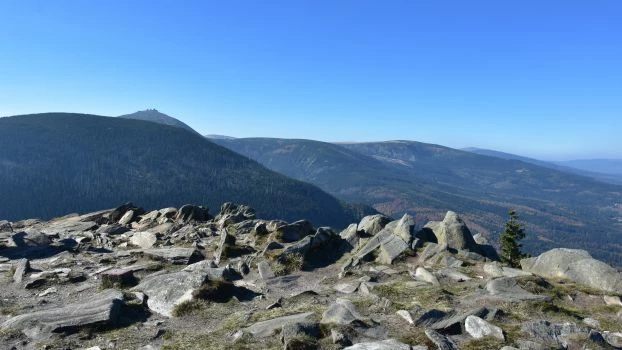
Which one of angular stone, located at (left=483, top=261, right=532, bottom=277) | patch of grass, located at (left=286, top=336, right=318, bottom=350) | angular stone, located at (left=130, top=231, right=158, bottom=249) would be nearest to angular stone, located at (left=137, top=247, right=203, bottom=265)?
angular stone, located at (left=130, top=231, right=158, bottom=249)

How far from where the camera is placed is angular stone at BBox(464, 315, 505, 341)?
599 inches

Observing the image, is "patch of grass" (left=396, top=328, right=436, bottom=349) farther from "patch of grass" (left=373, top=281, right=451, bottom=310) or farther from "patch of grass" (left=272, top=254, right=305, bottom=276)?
"patch of grass" (left=272, top=254, right=305, bottom=276)

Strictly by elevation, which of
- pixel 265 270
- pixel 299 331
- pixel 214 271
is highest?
pixel 299 331

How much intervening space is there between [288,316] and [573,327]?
11313 millimetres

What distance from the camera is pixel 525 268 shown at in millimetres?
28609

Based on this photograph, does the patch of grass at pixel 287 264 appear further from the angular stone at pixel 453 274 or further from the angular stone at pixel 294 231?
the angular stone at pixel 453 274

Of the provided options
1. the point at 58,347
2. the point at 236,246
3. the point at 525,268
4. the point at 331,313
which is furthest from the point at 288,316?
the point at 525,268

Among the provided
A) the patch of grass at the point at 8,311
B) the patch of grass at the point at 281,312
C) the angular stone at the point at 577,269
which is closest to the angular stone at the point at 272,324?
the patch of grass at the point at 281,312

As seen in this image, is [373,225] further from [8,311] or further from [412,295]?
[8,311]

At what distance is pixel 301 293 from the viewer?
21594 millimetres

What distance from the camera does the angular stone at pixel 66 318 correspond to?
54.9ft

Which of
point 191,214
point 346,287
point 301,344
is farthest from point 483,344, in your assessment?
point 191,214

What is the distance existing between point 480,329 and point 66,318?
16932 mm

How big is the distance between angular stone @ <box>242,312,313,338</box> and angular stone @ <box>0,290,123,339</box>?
626 cm
